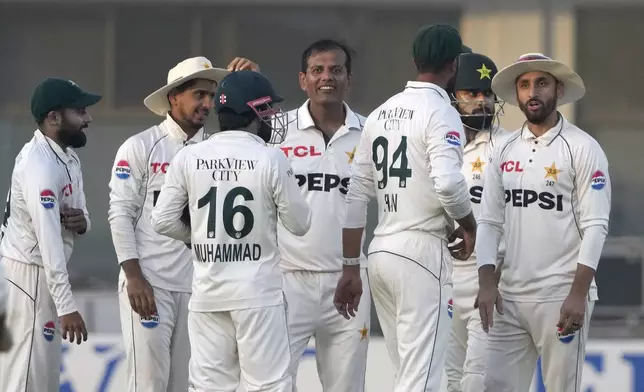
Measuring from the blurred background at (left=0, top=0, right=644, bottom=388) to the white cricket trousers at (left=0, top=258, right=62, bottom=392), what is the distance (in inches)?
220

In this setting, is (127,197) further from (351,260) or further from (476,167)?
(476,167)

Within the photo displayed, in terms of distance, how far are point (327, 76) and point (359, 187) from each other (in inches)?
27.7

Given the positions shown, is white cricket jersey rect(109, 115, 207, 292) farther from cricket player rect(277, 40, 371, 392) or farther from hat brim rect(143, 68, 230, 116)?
cricket player rect(277, 40, 371, 392)

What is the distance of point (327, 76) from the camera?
268 inches

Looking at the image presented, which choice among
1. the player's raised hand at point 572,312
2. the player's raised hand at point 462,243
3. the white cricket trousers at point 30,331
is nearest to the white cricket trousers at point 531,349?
the player's raised hand at point 572,312

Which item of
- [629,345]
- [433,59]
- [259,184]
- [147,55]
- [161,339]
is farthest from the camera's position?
[147,55]

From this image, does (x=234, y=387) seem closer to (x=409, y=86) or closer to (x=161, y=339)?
(x=161, y=339)

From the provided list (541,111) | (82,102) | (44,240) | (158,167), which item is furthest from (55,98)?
(541,111)

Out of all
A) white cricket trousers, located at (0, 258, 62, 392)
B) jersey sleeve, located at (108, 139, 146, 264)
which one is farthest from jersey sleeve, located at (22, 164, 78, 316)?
jersey sleeve, located at (108, 139, 146, 264)

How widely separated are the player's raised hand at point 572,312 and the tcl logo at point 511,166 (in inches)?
24.9

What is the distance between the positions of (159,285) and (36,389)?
763mm

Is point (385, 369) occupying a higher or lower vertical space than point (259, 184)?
lower

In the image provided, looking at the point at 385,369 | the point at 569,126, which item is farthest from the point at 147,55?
the point at 569,126

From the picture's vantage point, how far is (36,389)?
22.4 feet
